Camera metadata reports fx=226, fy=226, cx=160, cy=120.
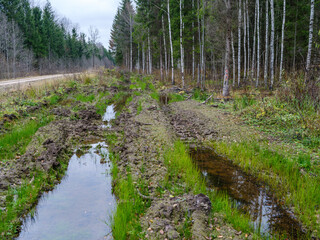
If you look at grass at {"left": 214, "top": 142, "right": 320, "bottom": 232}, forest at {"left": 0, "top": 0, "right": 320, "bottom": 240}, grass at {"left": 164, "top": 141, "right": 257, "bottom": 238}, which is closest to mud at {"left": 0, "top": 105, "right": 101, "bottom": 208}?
forest at {"left": 0, "top": 0, "right": 320, "bottom": 240}

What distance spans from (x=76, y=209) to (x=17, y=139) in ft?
13.7

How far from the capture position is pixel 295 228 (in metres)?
3.60

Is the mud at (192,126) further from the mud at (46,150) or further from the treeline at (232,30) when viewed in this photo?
the treeline at (232,30)

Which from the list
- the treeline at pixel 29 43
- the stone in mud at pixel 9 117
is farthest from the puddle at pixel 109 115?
the treeline at pixel 29 43

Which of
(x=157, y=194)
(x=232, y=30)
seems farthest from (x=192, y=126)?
(x=232, y=30)

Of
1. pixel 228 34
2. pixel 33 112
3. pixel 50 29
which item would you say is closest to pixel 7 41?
pixel 50 29

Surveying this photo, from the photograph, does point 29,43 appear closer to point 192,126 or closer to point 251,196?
point 192,126

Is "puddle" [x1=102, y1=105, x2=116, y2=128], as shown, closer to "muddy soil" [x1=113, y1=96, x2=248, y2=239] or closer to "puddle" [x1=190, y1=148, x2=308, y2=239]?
"muddy soil" [x1=113, y1=96, x2=248, y2=239]

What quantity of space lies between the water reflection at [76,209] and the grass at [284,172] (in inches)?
129

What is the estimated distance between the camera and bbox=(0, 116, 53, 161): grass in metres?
6.25

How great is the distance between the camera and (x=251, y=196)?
14.8 feet

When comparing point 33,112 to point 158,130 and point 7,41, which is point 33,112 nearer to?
point 158,130

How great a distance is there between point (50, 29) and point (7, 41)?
52.2 ft

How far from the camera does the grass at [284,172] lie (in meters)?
3.88
